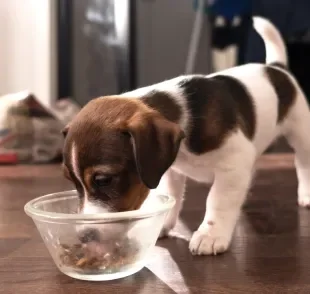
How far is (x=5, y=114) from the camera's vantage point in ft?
11.4

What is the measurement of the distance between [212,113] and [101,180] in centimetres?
45

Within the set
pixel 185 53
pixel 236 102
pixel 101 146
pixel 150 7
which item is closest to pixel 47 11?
pixel 150 7

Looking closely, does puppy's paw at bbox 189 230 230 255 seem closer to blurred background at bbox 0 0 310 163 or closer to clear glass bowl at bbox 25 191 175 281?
clear glass bowl at bbox 25 191 175 281

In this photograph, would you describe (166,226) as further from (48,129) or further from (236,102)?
(48,129)

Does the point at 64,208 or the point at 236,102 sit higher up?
the point at 236,102

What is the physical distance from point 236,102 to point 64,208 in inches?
25.1

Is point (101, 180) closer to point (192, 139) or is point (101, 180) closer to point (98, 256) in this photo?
point (98, 256)

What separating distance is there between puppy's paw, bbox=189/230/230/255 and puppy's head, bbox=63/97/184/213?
28 cm

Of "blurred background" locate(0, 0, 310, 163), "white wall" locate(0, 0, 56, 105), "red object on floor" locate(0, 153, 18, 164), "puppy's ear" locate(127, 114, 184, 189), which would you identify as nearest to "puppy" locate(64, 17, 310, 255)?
→ "puppy's ear" locate(127, 114, 184, 189)

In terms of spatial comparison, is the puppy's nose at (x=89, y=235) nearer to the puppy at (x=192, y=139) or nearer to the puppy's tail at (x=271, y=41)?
the puppy at (x=192, y=139)

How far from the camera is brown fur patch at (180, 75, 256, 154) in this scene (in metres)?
1.60

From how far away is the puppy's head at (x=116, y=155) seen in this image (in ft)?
4.43

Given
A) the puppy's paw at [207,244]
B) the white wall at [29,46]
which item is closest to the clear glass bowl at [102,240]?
the puppy's paw at [207,244]

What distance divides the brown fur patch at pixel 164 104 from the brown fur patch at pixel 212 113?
0.04 m
